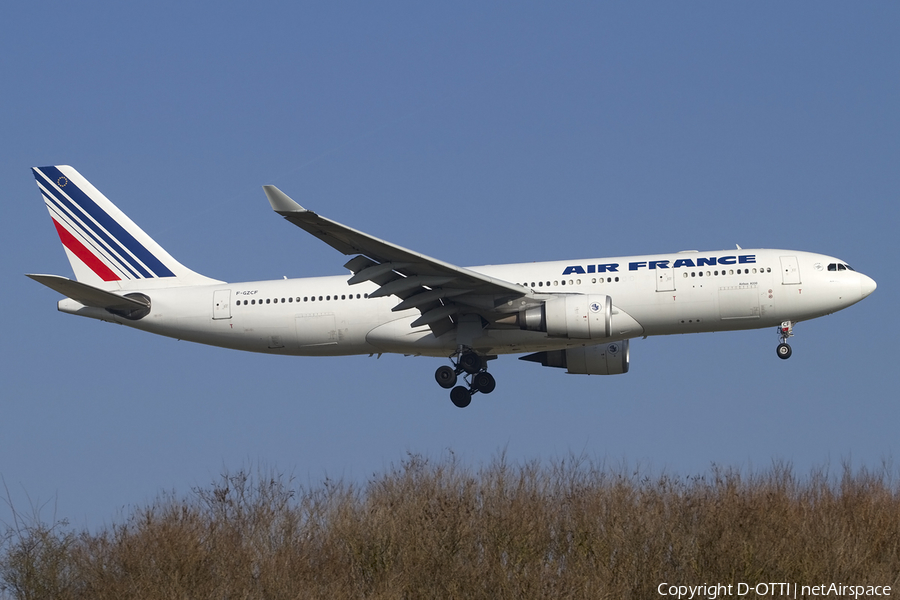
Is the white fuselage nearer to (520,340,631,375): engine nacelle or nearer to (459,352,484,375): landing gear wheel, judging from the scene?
(459,352,484,375): landing gear wheel

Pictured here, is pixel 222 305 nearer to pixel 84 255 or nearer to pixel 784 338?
pixel 84 255

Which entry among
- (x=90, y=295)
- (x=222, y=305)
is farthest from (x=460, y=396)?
(x=90, y=295)

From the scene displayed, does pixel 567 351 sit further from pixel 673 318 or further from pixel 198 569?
pixel 198 569

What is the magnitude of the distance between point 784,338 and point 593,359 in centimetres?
643

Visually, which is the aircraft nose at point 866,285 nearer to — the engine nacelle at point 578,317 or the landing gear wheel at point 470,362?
the engine nacelle at point 578,317

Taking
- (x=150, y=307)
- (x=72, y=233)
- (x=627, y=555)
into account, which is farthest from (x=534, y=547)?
(x=72, y=233)

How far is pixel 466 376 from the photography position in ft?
117

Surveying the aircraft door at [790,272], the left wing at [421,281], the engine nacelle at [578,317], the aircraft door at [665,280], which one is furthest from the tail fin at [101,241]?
the aircraft door at [790,272]

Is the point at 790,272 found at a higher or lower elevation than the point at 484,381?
higher

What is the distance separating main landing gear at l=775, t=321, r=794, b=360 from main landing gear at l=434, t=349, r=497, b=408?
884 cm

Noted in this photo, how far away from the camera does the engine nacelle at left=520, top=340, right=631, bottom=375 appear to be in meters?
37.1

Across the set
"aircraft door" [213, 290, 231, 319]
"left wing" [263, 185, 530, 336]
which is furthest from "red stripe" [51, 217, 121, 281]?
"left wing" [263, 185, 530, 336]

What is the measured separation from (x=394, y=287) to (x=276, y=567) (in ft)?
27.9

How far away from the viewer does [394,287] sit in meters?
32.6
